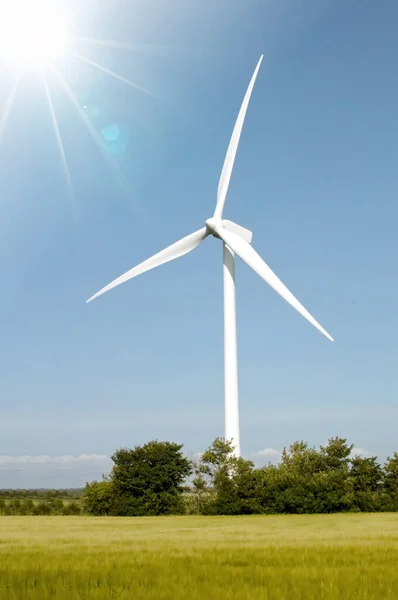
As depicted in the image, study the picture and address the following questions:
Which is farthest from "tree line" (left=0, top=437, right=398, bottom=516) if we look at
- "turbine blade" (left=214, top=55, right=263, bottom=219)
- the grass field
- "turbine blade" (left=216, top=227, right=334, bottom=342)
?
the grass field

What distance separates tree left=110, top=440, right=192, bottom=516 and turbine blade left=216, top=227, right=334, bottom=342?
63.6ft

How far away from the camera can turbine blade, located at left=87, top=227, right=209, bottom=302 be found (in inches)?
2741

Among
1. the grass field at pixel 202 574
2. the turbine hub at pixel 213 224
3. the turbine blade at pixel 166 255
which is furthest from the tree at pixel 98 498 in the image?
the grass field at pixel 202 574

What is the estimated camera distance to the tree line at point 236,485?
Result: 192 feet

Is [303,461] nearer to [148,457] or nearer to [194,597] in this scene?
[148,457]

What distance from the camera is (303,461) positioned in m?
69.2

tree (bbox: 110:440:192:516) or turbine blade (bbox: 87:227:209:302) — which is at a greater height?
turbine blade (bbox: 87:227:209:302)

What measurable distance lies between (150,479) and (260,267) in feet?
82.1

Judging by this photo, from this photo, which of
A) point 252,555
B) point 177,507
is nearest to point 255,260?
point 177,507

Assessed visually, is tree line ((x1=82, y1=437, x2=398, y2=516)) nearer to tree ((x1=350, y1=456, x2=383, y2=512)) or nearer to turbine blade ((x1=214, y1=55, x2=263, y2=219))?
tree ((x1=350, y1=456, x2=383, y2=512))

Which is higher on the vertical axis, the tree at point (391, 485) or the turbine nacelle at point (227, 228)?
the turbine nacelle at point (227, 228)

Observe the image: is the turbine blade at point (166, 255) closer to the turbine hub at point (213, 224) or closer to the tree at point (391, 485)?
the turbine hub at point (213, 224)

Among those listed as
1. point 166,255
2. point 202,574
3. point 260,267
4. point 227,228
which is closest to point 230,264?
point 227,228

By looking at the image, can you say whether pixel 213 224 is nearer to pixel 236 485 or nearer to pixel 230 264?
pixel 230 264
